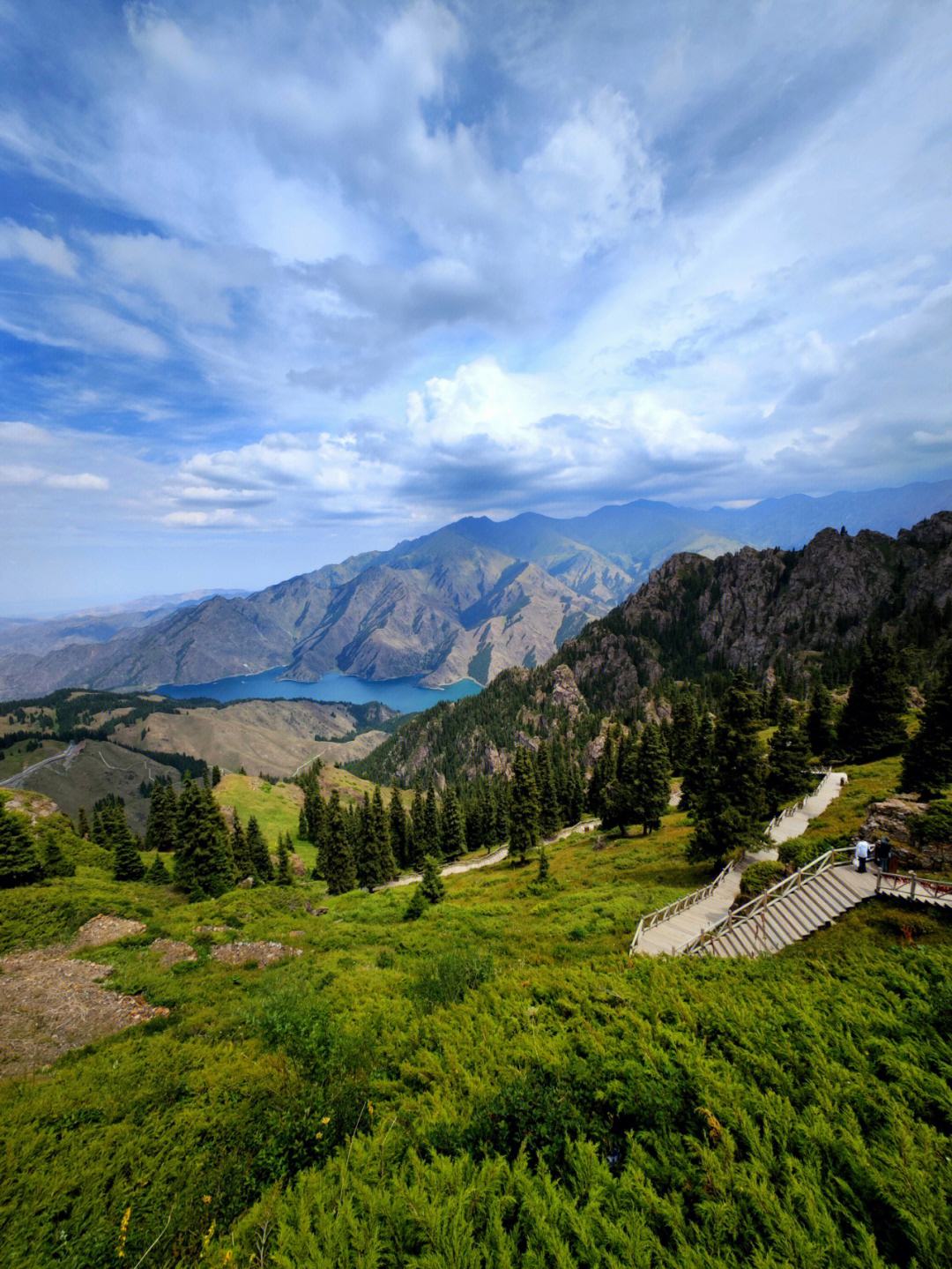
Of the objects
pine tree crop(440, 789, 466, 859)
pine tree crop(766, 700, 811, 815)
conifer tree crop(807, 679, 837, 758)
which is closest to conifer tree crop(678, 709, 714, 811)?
pine tree crop(766, 700, 811, 815)

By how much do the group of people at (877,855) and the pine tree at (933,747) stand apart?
1793 cm

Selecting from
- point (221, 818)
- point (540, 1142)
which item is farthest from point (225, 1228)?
point (221, 818)

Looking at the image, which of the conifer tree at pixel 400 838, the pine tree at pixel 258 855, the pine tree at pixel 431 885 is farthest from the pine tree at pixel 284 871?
the pine tree at pixel 431 885

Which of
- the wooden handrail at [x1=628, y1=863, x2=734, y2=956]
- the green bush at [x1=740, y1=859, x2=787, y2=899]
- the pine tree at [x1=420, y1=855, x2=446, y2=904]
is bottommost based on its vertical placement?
the pine tree at [x1=420, y1=855, x2=446, y2=904]

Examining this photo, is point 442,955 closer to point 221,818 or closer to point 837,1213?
point 837,1213

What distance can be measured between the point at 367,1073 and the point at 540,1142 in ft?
19.4

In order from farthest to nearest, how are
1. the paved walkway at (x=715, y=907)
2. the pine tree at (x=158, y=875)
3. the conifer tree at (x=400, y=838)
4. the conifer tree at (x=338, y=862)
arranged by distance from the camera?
the conifer tree at (x=400, y=838)
the conifer tree at (x=338, y=862)
the pine tree at (x=158, y=875)
the paved walkway at (x=715, y=907)

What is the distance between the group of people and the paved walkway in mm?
6340

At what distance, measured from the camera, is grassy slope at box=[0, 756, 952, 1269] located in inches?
224

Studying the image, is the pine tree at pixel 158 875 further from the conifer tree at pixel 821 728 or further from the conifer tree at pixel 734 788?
the conifer tree at pixel 821 728

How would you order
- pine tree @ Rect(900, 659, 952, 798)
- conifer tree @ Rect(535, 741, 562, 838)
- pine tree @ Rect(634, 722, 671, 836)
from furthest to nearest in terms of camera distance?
conifer tree @ Rect(535, 741, 562, 838)
pine tree @ Rect(634, 722, 671, 836)
pine tree @ Rect(900, 659, 952, 798)

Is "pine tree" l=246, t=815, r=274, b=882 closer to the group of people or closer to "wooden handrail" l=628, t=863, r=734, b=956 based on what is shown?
"wooden handrail" l=628, t=863, r=734, b=956

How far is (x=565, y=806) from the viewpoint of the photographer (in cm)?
8275

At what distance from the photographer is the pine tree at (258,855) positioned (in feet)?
209
